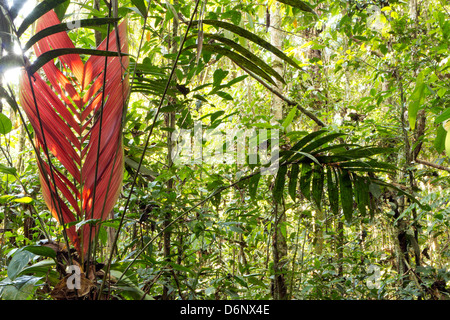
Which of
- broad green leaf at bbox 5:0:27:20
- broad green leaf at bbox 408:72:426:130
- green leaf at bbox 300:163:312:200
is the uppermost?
broad green leaf at bbox 408:72:426:130

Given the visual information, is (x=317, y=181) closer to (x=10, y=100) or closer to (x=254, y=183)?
(x=254, y=183)

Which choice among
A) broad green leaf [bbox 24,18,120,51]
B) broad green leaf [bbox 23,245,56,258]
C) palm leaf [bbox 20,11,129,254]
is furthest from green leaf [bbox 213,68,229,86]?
broad green leaf [bbox 23,245,56,258]

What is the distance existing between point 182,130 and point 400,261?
1569mm

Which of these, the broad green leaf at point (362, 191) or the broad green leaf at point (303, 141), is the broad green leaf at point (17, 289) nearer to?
the broad green leaf at point (303, 141)

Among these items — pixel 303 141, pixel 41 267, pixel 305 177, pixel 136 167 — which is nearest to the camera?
pixel 41 267

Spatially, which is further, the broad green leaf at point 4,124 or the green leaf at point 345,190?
the green leaf at point 345,190

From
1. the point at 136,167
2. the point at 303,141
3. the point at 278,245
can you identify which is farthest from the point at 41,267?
the point at 278,245

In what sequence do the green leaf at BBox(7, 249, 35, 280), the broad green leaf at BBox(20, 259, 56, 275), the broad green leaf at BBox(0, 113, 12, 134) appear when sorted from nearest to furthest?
1. the green leaf at BBox(7, 249, 35, 280)
2. the broad green leaf at BBox(20, 259, 56, 275)
3. the broad green leaf at BBox(0, 113, 12, 134)

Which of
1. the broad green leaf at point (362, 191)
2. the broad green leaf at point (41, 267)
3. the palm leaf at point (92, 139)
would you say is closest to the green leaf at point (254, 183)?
the broad green leaf at point (362, 191)

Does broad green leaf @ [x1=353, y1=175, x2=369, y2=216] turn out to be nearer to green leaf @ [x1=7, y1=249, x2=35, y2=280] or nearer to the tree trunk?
the tree trunk

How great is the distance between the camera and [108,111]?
87cm

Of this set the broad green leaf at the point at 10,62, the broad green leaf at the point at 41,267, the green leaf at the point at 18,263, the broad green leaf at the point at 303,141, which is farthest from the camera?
the broad green leaf at the point at 303,141
